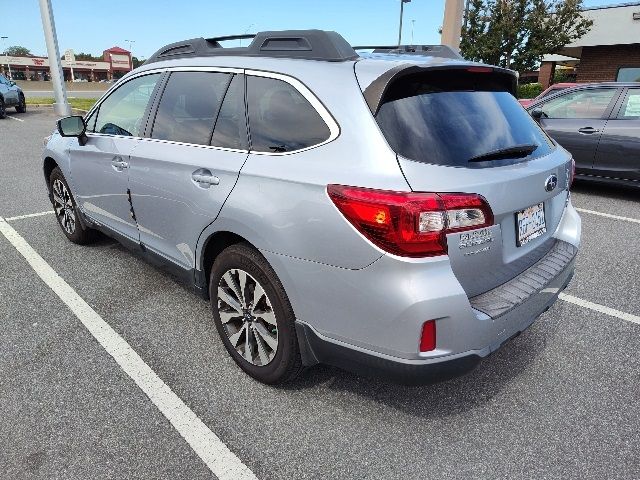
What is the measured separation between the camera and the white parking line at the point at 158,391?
2119 mm

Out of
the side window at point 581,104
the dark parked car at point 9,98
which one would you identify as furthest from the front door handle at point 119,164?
the dark parked car at point 9,98

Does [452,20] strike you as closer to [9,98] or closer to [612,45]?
[612,45]

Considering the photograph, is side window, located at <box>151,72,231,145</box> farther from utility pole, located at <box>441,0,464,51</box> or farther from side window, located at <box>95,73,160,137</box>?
utility pole, located at <box>441,0,464,51</box>

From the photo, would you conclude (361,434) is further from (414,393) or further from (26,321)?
(26,321)

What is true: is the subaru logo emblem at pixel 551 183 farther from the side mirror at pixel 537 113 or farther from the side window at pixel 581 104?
the side window at pixel 581 104

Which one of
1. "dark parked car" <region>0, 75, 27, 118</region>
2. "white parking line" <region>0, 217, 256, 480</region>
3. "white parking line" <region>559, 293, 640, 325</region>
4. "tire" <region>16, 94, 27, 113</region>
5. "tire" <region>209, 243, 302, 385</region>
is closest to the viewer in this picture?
"white parking line" <region>0, 217, 256, 480</region>

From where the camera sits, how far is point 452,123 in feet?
7.22

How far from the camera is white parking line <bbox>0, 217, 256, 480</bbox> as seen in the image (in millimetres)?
2119

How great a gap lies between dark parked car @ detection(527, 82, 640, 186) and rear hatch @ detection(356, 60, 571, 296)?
5.09 meters

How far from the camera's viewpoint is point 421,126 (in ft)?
6.89

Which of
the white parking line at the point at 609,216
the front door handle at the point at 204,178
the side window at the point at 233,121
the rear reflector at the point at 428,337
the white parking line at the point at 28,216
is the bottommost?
the white parking line at the point at 609,216

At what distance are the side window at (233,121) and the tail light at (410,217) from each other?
0.86 m

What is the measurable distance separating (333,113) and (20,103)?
21.3m

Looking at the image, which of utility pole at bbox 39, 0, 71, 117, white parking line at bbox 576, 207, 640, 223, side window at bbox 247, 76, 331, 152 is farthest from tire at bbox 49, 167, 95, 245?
utility pole at bbox 39, 0, 71, 117
